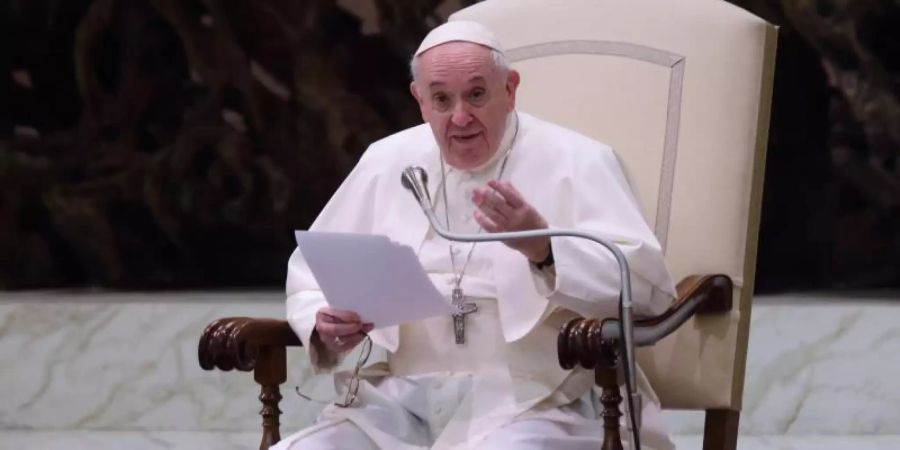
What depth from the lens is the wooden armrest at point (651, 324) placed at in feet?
7.73

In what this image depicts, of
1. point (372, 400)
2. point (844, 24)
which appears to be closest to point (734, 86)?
point (372, 400)

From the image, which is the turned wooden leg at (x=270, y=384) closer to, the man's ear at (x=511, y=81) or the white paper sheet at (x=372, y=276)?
the white paper sheet at (x=372, y=276)

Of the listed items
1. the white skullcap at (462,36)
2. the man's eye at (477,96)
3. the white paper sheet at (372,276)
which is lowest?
the white paper sheet at (372,276)

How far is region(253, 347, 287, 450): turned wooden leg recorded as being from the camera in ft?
9.10

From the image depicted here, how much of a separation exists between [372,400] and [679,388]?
69cm

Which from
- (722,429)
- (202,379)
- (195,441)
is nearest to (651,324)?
(722,429)

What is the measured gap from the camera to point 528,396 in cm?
278

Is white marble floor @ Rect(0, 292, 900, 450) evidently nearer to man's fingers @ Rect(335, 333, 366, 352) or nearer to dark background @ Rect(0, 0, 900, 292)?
dark background @ Rect(0, 0, 900, 292)

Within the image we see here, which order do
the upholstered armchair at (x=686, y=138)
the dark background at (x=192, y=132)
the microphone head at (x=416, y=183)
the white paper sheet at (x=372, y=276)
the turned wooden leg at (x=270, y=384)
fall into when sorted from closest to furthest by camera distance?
1. the microphone head at (x=416, y=183)
2. the white paper sheet at (x=372, y=276)
3. the turned wooden leg at (x=270, y=384)
4. the upholstered armchair at (x=686, y=138)
5. the dark background at (x=192, y=132)

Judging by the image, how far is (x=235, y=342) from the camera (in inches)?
106

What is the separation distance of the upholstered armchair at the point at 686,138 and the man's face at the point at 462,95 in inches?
15.3

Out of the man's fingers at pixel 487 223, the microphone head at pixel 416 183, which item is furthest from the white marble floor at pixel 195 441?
the microphone head at pixel 416 183

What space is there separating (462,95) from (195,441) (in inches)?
93.9

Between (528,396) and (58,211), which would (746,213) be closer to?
(528,396)
